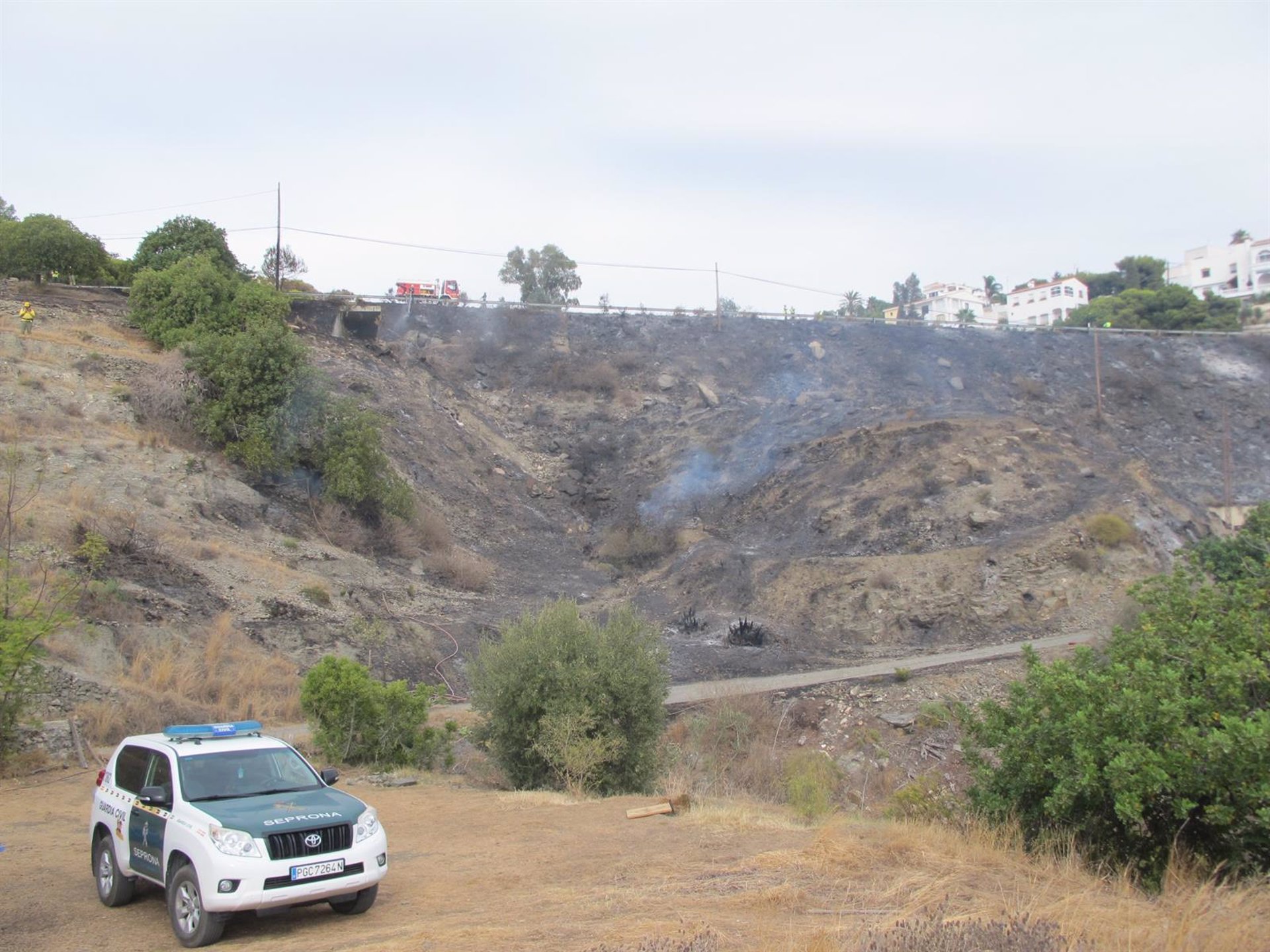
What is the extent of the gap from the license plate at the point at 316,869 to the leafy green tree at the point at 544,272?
68.6 meters

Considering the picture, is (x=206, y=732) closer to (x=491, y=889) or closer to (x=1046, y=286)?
(x=491, y=889)

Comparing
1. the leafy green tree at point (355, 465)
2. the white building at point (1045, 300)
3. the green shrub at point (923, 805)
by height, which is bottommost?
the green shrub at point (923, 805)

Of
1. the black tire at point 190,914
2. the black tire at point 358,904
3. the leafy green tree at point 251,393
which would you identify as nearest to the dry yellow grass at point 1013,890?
the black tire at point 358,904

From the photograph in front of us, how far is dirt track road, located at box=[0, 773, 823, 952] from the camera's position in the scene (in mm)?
7199

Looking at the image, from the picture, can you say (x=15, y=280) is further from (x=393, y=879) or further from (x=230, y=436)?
(x=393, y=879)

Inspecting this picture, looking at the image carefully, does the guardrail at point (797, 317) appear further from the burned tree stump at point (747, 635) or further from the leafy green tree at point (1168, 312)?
the burned tree stump at point (747, 635)

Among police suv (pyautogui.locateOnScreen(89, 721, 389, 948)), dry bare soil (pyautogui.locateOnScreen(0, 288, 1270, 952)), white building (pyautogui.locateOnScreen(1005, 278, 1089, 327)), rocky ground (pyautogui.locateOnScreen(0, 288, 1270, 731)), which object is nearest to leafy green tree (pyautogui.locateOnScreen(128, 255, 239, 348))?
rocky ground (pyautogui.locateOnScreen(0, 288, 1270, 731))

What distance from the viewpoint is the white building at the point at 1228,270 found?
4077 inches

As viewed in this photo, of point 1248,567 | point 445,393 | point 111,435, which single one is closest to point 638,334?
point 445,393

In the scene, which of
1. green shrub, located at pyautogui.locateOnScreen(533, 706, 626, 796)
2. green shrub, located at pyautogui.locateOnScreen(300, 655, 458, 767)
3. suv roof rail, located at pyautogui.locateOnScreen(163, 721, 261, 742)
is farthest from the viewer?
green shrub, located at pyautogui.locateOnScreen(300, 655, 458, 767)

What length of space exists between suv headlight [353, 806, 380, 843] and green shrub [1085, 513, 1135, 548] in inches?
1340

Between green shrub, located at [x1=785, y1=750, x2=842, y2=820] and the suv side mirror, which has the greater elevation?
the suv side mirror

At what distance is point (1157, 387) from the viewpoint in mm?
57000

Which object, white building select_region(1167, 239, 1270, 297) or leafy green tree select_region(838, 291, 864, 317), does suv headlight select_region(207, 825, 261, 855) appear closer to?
leafy green tree select_region(838, 291, 864, 317)
